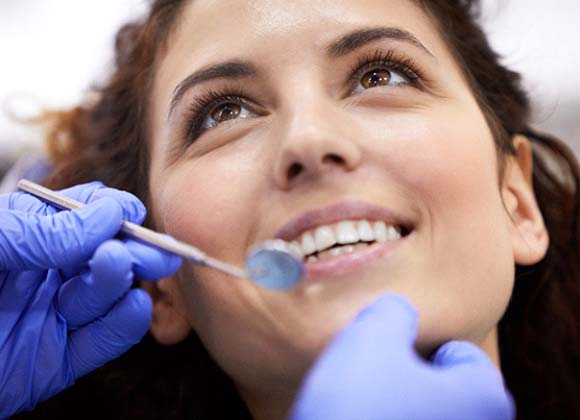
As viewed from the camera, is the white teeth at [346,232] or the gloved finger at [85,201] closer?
the white teeth at [346,232]

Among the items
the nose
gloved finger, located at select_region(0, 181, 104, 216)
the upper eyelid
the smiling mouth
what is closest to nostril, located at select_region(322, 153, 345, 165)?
the nose

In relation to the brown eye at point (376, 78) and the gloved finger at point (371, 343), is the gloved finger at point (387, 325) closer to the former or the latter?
the gloved finger at point (371, 343)

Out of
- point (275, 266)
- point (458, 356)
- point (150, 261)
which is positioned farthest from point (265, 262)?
point (458, 356)

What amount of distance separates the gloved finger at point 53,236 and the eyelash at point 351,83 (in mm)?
268

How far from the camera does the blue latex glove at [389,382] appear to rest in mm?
846

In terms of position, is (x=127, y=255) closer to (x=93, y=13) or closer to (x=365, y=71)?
(x=365, y=71)

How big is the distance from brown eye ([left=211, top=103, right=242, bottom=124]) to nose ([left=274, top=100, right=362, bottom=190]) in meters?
0.23

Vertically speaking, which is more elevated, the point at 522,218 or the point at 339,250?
the point at 339,250

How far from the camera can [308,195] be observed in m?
1.02

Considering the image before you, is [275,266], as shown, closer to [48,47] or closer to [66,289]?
[66,289]

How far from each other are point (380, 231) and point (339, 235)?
0.07 m

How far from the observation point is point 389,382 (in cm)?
A: 86

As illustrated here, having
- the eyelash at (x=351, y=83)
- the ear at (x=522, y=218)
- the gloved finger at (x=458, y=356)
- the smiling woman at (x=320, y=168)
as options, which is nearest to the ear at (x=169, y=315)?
the smiling woman at (x=320, y=168)

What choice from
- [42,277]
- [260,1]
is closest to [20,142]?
[42,277]
